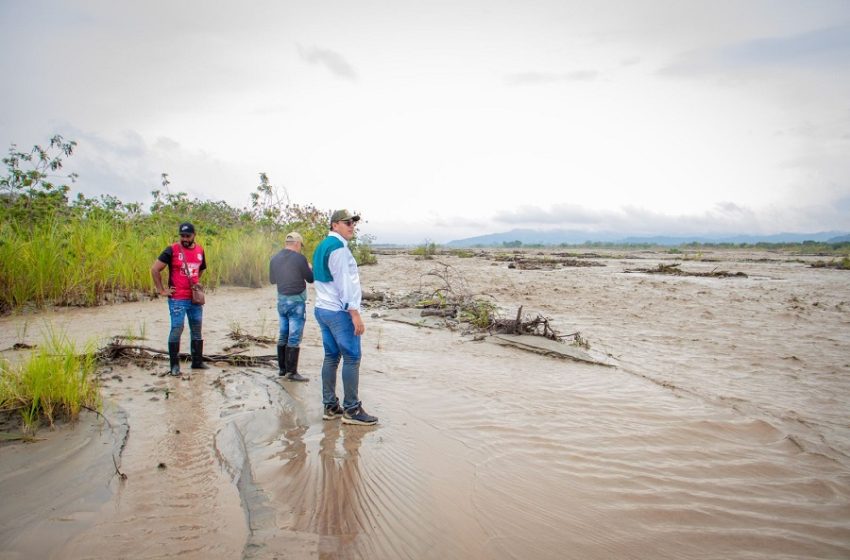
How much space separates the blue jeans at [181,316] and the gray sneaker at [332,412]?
88.6 inches

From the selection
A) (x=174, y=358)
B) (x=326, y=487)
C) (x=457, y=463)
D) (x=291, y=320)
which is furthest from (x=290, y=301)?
(x=457, y=463)

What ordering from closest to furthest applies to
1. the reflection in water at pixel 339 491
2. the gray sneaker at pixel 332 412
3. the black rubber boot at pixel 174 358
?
1. the reflection in water at pixel 339 491
2. the gray sneaker at pixel 332 412
3. the black rubber boot at pixel 174 358

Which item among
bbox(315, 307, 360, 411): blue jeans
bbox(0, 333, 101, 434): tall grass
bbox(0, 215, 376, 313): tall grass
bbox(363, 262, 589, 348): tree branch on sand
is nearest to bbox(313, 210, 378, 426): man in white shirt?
bbox(315, 307, 360, 411): blue jeans

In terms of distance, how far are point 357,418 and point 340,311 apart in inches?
40.9

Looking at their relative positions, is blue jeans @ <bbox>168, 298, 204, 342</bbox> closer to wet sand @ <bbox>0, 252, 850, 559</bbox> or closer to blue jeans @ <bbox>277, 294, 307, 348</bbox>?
wet sand @ <bbox>0, 252, 850, 559</bbox>

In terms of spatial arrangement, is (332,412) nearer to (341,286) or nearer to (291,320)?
(341,286)

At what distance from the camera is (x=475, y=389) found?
17.2ft

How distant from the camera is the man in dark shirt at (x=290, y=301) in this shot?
5.30m

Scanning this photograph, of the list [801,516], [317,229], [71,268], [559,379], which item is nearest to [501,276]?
[317,229]

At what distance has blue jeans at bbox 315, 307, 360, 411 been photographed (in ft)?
13.1

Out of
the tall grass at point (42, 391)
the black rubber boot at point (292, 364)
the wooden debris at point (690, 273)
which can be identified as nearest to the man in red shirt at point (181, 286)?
the black rubber boot at point (292, 364)

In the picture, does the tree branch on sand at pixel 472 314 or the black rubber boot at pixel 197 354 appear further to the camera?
the tree branch on sand at pixel 472 314

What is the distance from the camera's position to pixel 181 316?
17.2 feet

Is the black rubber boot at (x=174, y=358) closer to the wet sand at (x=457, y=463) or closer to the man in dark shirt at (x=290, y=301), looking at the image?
A: the wet sand at (x=457, y=463)
